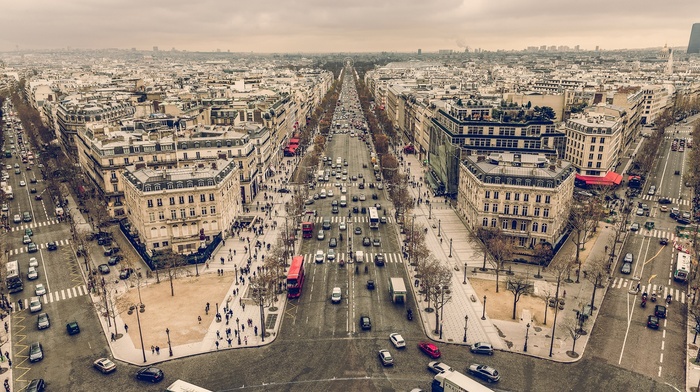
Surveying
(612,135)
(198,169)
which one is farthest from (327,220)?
(612,135)

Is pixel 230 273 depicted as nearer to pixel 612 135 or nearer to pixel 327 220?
pixel 327 220

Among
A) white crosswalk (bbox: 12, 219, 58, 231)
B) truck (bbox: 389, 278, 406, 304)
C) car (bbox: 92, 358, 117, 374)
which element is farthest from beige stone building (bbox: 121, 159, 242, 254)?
truck (bbox: 389, 278, 406, 304)

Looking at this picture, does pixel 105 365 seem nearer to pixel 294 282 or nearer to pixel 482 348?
pixel 294 282

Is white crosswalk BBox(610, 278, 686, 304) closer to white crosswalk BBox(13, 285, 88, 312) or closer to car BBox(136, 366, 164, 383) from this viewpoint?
car BBox(136, 366, 164, 383)

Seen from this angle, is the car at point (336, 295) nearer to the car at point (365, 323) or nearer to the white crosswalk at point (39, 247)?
the car at point (365, 323)

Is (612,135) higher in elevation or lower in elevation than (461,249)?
higher

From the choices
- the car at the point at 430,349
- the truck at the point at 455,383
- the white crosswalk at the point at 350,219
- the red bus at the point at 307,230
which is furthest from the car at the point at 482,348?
the white crosswalk at the point at 350,219
